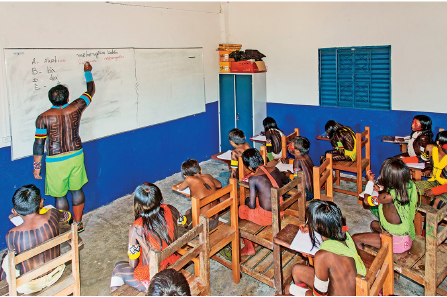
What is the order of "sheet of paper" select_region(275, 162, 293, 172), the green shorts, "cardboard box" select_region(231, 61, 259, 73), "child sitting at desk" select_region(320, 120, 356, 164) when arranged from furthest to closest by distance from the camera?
"cardboard box" select_region(231, 61, 259, 73) → "child sitting at desk" select_region(320, 120, 356, 164) → "sheet of paper" select_region(275, 162, 293, 172) → the green shorts

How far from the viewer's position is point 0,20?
4.00m

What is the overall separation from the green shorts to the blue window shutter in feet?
13.1

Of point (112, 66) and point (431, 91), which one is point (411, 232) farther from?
point (112, 66)

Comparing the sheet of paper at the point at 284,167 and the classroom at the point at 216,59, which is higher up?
the classroom at the point at 216,59

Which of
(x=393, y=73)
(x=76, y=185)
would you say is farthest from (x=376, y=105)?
(x=76, y=185)

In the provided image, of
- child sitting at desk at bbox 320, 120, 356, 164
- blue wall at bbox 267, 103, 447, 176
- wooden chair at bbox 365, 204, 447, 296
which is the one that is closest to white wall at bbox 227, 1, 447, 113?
blue wall at bbox 267, 103, 447, 176

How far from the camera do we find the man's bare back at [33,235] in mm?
2797

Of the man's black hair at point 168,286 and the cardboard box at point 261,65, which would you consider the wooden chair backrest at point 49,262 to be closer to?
the man's black hair at point 168,286

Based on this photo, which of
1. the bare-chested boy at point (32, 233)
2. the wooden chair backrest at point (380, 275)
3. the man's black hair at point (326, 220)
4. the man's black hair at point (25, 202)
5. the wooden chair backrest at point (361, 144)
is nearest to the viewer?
the wooden chair backrest at point (380, 275)

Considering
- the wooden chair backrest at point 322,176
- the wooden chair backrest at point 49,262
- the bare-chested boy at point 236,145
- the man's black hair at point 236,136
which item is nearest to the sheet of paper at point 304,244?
the wooden chair backrest at point 322,176

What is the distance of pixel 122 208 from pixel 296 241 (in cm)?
324

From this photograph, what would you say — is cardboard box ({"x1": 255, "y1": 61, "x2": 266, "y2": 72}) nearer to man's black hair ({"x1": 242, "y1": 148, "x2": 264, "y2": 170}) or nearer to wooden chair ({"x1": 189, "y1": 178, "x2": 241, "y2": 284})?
man's black hair ({"x1": 242, "y1": 148, "x2": 264, "y2": 170})

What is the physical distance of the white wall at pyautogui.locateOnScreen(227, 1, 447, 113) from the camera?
202 inches

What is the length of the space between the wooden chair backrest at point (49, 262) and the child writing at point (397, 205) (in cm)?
230
